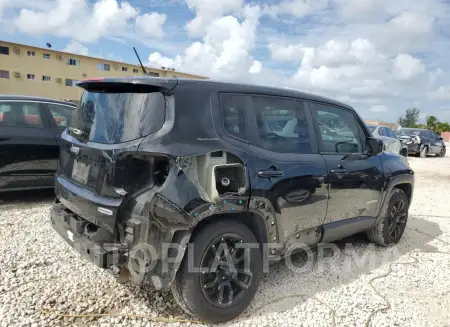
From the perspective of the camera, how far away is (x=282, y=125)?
3414mm

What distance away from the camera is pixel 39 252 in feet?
13.1

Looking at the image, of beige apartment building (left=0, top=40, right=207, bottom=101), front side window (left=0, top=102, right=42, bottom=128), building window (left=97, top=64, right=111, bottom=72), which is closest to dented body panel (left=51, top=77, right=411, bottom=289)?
front side window (left=0, top=102, right=42, bottom=128)

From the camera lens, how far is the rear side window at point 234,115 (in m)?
2.97

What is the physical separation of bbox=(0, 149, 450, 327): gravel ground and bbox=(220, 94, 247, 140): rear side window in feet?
4.97

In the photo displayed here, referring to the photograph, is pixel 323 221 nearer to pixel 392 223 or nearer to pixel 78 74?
pixel 392 223

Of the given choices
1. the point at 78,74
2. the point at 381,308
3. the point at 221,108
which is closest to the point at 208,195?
the point at 221,108

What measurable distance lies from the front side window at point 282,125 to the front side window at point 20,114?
407 cm

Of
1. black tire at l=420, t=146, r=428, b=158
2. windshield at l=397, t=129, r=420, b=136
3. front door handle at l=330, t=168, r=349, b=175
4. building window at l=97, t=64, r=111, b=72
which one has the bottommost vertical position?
black tire at l=420, t=146, r=428, b=158

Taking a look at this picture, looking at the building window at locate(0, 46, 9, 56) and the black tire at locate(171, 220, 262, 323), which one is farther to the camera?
the building window at locate(0, 46, 9, 56)

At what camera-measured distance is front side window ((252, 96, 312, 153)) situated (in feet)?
10.6

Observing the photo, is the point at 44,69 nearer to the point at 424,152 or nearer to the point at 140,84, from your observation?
the point at 424,152

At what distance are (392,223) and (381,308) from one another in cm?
178

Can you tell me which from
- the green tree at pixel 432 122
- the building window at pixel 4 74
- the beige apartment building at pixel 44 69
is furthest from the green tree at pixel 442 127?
the building window at pixel 4 74

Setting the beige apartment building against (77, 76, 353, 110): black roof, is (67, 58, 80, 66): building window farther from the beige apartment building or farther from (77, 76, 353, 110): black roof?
(77, 76, 353, 110): black roof
